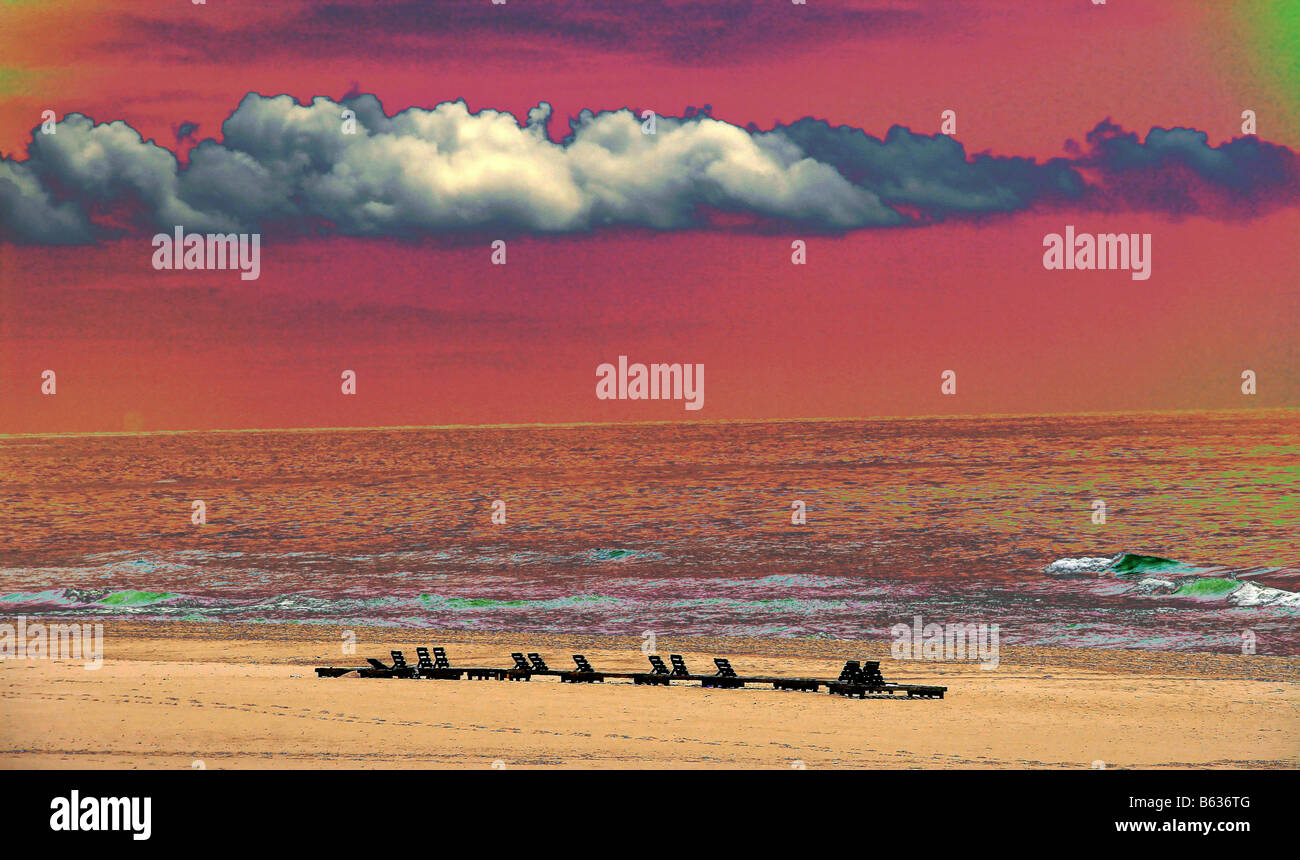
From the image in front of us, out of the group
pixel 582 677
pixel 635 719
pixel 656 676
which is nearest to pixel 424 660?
pixel 582 677

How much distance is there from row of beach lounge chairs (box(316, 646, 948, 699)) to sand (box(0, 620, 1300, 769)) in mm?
246

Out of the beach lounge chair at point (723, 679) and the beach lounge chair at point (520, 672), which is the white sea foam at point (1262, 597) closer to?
the beach lounge chair at point (723, 679)

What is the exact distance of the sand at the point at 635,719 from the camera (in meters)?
14.6

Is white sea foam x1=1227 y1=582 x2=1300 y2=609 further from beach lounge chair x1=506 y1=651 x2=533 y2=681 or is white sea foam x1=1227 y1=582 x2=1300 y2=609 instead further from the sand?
→ beach lounge chair x1=506 y1=651 x2=533 y2=681

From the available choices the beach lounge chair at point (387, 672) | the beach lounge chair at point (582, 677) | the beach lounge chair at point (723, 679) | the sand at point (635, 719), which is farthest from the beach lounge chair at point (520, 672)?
the beach lounge chair at point (723, 679)

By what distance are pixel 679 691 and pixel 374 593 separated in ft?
71.8

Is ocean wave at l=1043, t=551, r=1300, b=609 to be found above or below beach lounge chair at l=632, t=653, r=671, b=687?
below

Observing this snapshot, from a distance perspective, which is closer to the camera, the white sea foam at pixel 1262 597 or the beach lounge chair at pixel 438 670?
the beach lounge chair at pixel 438 670

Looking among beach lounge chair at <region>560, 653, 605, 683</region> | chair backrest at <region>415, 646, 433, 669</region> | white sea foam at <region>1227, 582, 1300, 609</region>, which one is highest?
chair backrest at <region>415, 646, 433, 669</region>

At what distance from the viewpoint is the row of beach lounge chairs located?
1847cm

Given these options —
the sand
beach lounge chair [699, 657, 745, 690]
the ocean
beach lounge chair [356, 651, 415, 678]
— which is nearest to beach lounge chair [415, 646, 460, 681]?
beach lounge chair [356, 651, 415, 678]

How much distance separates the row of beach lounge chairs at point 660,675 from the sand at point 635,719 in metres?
0.25

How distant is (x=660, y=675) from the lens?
1955 cm
